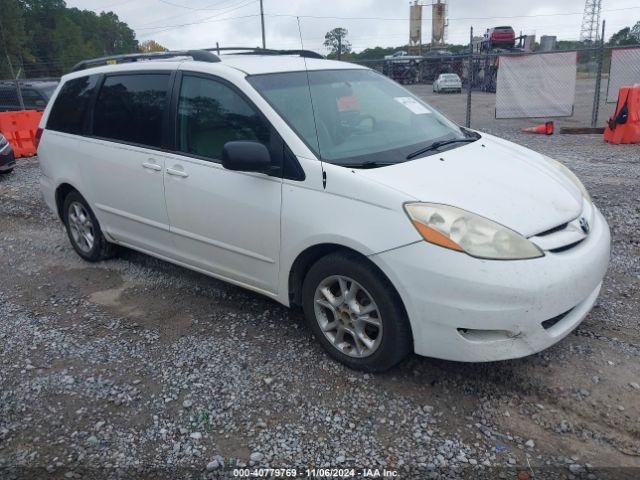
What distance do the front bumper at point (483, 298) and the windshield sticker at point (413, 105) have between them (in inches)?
65.1

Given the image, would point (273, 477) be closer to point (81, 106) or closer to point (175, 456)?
point (175, 456)

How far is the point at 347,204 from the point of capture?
3.15m

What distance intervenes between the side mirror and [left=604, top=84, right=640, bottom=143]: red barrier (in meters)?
9.11

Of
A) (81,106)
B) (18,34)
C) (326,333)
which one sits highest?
(18,34)

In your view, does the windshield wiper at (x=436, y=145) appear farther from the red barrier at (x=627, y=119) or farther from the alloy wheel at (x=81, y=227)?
the red barrier at (x=627, y=119)

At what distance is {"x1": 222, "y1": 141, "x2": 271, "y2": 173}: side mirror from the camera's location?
3377 millimetres

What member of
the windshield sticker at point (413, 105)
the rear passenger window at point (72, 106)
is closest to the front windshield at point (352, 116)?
the windshield sticker at point (413, 105)

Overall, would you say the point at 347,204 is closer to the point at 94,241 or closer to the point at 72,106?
the point at 94,241

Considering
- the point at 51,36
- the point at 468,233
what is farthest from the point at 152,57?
the point at 51,36

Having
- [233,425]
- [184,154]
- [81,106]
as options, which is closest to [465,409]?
[233,425]

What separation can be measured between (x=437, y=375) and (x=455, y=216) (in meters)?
1.01

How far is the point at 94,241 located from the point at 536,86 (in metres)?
11.6

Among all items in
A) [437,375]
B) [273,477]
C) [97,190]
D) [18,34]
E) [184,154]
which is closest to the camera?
[273,477]

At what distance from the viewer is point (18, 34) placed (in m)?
51.3
